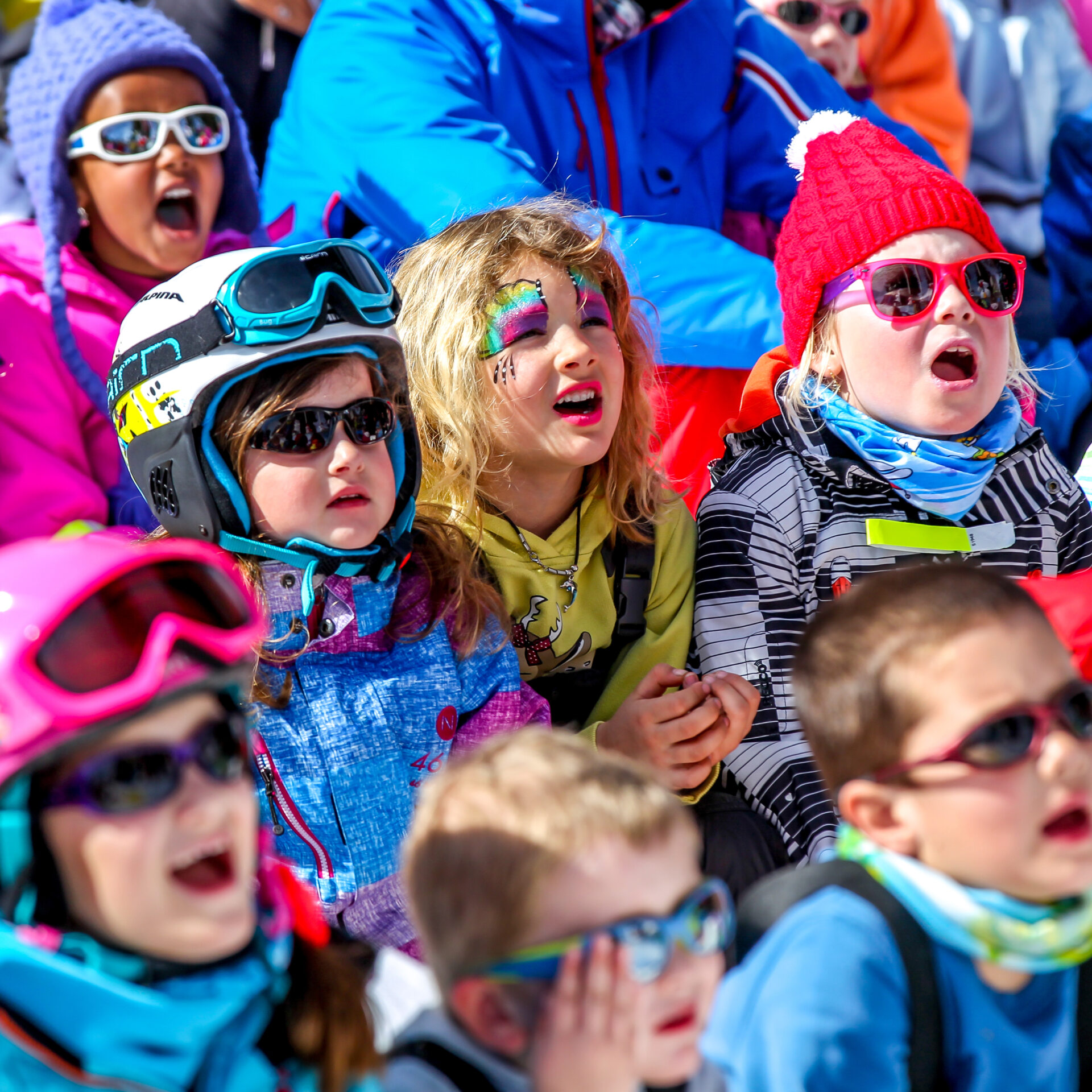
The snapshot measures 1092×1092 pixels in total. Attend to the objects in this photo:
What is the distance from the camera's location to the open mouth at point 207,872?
1.43 m

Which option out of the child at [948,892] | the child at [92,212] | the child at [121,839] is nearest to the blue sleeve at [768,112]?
the child at [92,212]

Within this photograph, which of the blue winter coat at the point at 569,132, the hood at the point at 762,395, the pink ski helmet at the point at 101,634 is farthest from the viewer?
the blue winter coat at the point at 569,132

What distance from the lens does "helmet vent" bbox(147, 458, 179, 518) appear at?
7.89 ft

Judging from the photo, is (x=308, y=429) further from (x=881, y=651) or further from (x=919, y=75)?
(x=919, y=75)

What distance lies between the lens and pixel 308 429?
2369 mm

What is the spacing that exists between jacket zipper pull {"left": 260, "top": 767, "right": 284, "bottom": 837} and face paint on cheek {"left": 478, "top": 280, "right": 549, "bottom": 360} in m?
0.91

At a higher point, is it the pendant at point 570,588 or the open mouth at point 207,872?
the open mouth at point 207,872

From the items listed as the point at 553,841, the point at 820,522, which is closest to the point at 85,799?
the point at 553,841

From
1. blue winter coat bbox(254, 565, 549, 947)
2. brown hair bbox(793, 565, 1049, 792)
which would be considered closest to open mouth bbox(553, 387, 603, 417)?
blue winter coat bbox(254, 565, 549, 947)

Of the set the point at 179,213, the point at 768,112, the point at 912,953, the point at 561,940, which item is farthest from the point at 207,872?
the point at 768,112

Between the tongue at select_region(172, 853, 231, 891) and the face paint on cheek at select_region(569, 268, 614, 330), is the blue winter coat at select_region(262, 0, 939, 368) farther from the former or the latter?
the tongue at select_region(172, 853, 231, 891)

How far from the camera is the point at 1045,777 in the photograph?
160 cm

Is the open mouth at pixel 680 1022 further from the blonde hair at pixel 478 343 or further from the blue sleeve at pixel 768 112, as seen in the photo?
the blue sleeve at pixel 768 112

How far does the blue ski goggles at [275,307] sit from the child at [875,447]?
0.95 metres
